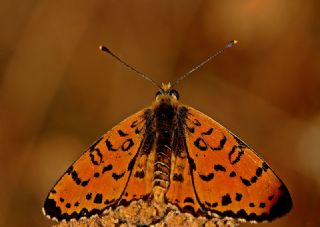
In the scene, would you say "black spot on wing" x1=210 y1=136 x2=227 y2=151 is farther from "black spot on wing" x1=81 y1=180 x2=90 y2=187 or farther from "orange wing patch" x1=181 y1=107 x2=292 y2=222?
"black spot on wing" x1=81 y1=180 x2=90 y2=187

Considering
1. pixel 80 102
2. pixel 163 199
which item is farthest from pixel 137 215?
pixel 80 102

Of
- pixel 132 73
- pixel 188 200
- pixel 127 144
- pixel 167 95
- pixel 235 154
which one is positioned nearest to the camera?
pixel 188 200

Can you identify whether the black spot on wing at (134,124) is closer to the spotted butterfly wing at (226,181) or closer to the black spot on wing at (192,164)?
the spotted butterfly wing at (226,181)

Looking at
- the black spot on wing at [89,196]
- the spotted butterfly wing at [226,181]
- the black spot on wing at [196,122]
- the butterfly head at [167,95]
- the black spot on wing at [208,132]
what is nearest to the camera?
the spotted butterfly wing at [226,181]

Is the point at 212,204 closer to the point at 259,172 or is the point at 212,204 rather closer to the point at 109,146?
the point at 259,172

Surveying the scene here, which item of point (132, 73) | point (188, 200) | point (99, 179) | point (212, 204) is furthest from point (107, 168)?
point (132, 73)

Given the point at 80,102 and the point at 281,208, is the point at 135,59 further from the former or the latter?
the point at 281,208

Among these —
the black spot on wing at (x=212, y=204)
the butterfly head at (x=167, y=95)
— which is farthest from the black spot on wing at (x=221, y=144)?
the butterfly head at (x=167, y=95)

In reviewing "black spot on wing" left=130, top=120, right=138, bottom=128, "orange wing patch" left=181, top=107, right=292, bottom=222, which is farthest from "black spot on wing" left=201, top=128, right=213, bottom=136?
"black spot on wing" left=130, top=120, right=138, bottom=128
